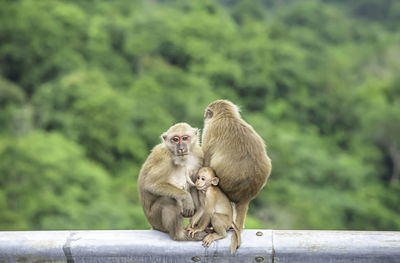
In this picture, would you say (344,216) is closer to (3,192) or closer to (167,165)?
(3,192)

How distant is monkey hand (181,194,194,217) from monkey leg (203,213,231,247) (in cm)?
24

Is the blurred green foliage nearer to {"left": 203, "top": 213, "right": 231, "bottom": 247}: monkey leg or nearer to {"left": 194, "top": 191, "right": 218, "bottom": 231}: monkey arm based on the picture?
{"left": 194, "top": 191, "right": 218, "bottom": 231}: monkey arm

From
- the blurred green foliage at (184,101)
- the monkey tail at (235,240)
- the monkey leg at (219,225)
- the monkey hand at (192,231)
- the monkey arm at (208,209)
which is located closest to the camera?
the monkey tail at (235,240)

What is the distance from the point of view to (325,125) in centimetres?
5381

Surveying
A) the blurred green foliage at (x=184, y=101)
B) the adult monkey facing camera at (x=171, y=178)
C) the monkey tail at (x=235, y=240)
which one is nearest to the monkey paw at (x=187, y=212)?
the adult monkey facing camera at (x=171, y=178)

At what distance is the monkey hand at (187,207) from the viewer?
342 centimetres

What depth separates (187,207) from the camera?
3.44 metres

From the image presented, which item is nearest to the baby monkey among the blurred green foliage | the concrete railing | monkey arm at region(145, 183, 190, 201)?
monkey arm at region(145, 183, 190, 201)

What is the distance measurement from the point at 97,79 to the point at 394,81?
31142 millimetres

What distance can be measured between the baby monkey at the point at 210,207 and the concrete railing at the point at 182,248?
0.39m

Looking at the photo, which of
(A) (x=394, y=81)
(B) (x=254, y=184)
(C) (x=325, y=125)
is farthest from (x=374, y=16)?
(B) (x=254, y=184)

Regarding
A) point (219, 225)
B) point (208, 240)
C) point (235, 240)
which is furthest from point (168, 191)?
point (235, 240)

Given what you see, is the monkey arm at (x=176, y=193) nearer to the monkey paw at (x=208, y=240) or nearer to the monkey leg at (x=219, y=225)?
the monkey leg at (x=219, y=225)

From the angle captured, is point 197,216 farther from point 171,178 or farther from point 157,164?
point 157,164
